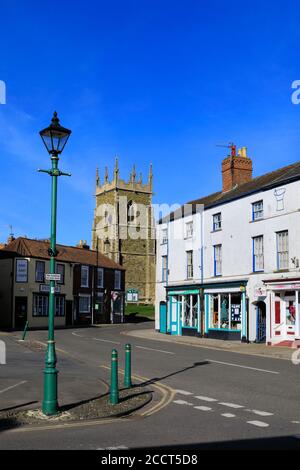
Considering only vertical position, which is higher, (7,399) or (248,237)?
(248,237)

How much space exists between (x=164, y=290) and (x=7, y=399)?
28391 mm

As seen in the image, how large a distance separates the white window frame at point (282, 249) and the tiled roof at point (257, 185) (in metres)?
2.64

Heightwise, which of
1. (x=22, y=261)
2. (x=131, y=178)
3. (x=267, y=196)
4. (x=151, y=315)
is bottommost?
(x=151, y=315)

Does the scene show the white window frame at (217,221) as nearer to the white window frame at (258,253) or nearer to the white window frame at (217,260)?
the white window frame at (217,260)

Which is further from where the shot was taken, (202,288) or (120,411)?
(202,288)

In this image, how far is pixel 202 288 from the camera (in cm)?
3359

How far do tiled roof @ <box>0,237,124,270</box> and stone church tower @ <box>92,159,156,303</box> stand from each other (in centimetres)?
3803

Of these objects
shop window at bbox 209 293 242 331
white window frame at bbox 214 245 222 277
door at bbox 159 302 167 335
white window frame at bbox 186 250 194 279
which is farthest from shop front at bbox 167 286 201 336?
white window frame at bbox 214 245 222 277

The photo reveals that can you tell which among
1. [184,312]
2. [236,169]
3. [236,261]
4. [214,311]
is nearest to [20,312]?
[184,312]

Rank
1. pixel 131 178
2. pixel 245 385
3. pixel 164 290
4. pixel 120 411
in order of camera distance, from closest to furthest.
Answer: pixel 120 411 → pixel 245 385 → pixel 164 290 → pixel 131 178

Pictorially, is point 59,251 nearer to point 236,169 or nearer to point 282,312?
point 236,169

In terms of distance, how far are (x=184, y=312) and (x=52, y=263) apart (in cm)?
2670

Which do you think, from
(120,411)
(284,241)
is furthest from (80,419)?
(284,241)

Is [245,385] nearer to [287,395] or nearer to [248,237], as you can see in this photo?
[287,395]
